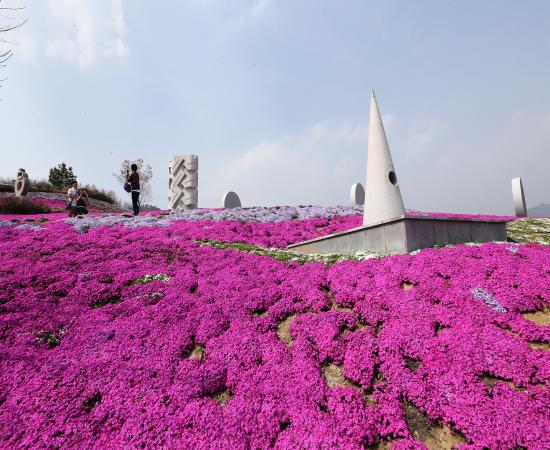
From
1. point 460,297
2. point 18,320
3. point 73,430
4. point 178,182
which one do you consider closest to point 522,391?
point 460,297

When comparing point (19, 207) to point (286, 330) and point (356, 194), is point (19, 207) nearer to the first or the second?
point (356, 194)

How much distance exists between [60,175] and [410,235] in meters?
77.9

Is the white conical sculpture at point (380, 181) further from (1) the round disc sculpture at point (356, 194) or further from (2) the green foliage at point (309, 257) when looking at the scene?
(1) the round disc sculpture at point (356, 194)

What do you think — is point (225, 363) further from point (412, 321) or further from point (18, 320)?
point (18, 320)

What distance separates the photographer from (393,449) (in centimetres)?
454

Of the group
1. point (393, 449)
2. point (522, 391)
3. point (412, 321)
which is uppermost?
point (412, 321)

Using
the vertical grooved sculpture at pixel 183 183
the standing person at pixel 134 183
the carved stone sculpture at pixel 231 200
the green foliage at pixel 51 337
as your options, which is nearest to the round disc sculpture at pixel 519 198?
the carved stone sculpture at pixel 231 200

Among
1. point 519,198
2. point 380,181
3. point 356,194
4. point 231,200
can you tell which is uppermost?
point 356,194

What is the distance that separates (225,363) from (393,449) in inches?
133

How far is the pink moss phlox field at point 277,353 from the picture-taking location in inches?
197

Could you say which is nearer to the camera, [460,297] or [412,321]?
[412,321]

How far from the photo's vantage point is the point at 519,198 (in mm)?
30688

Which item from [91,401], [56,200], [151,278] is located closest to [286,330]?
[91,401]

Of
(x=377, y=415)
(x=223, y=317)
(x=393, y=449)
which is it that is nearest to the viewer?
(x=393, y=449)
